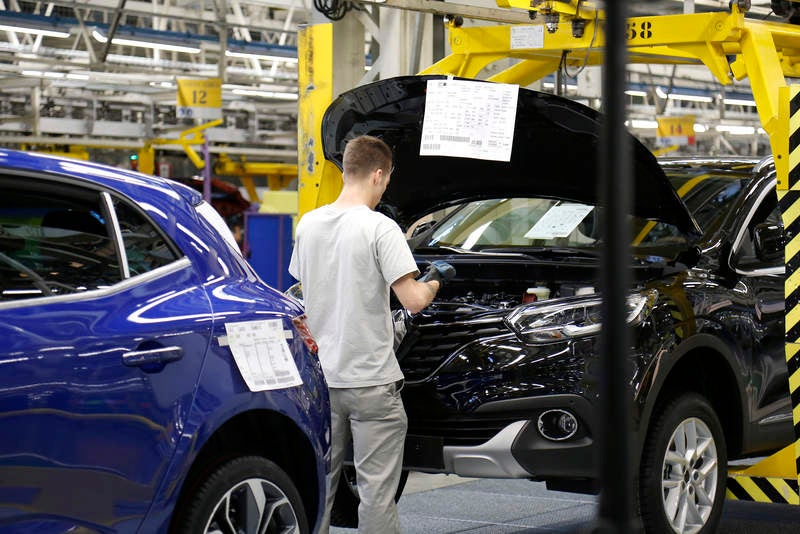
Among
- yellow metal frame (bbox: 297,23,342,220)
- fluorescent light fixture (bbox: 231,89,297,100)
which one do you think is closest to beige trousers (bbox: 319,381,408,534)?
yellow metal frame (bbox: 297,23,342,220)

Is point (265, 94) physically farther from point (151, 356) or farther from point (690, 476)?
point (151, 356)

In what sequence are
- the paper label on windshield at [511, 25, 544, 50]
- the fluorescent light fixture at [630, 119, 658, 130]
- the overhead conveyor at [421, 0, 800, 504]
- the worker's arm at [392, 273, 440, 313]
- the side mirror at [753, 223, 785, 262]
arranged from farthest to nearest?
1. the fluorescent light fixture at [630, 119, 658, 130]
2. the paper label on windshield at [511, 25, 544, 50]
3. the side mirror at [753, 223, 785, 262]
4. the overhead conveyor at [421, 0, 800, 504]
5. the worker's arm at [392, 273, 440, 313]

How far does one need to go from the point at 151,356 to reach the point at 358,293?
135 centimetres

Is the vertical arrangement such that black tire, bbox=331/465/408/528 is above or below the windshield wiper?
below

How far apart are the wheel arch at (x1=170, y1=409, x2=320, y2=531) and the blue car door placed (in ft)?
0.83

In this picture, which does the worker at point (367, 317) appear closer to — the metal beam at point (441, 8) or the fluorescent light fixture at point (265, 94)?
the metal beam at point (441, 8)

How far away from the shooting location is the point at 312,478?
4180 millimetres

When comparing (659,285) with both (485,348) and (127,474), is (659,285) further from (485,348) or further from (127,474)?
(127,474)

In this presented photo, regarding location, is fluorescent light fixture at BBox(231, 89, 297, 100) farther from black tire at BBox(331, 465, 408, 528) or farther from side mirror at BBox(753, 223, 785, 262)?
side mirror at BBox(753, 223, 785, 262)

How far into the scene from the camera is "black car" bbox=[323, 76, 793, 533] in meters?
5.22

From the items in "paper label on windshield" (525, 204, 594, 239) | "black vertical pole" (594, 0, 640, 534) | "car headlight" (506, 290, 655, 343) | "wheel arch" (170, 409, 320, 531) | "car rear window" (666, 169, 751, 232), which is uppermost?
"black vertical pole" (594, 0, 640, 534)

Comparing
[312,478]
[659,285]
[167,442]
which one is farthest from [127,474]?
[659,285]

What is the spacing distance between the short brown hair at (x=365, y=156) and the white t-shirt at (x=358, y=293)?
149 millimetres

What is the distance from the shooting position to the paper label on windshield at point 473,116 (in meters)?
5.79
